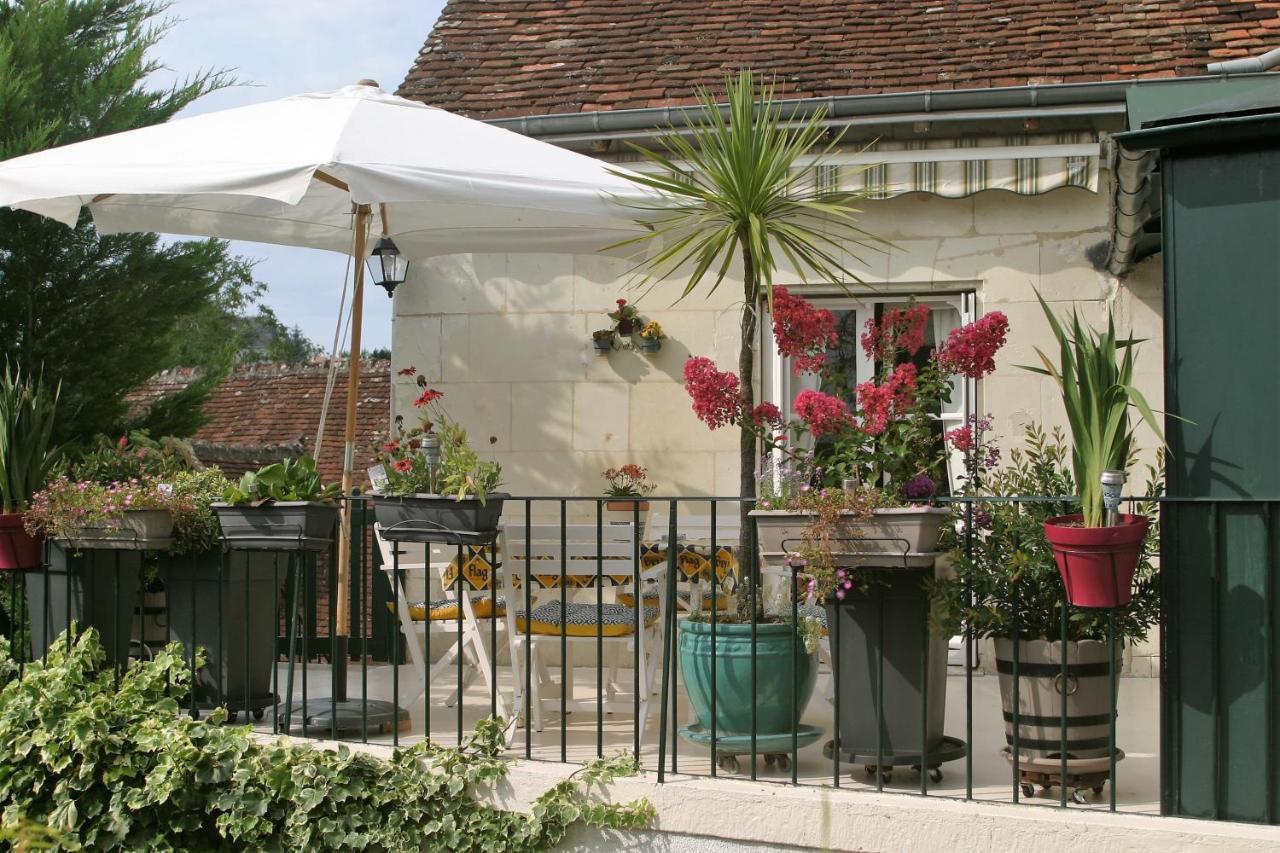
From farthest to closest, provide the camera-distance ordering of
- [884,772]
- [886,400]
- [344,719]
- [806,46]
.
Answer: [806,46] < [344,719] < [884,772] < [886,400]

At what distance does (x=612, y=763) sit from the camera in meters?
4.41

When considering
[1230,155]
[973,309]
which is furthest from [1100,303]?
[1230,155]

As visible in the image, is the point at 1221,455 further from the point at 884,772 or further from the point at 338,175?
the point at 338,175

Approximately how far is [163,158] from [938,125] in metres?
4.24

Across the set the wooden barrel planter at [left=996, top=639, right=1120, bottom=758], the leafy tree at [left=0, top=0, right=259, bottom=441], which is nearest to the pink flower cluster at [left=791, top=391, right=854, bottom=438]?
the wooden barrel planter at [left=996, top=639, right=1120, bottom=758]

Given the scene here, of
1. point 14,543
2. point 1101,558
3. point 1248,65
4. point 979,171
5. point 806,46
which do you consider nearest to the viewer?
point 1101,558

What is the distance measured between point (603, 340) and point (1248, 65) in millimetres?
3853

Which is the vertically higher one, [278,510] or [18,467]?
[18,467]

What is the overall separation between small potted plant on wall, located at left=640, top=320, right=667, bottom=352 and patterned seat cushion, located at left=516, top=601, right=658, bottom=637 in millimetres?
2489

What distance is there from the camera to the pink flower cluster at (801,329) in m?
4.54

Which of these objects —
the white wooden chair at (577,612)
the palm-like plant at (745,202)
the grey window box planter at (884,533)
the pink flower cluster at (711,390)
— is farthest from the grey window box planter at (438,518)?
the grey window box planter at (884,533)

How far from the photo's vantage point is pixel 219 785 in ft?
15.1

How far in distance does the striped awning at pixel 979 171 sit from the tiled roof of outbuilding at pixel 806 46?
819mm

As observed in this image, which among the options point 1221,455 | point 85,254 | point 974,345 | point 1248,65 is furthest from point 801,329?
point 85,254
